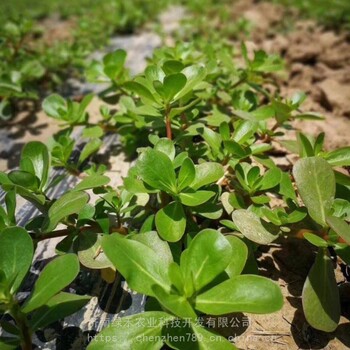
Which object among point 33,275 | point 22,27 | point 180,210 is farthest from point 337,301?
point 22,27

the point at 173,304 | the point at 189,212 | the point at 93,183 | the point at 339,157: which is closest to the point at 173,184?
the point at 189,212

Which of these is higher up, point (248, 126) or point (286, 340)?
point (248, 126)

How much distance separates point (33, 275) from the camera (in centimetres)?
112

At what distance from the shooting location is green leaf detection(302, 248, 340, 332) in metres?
0.88

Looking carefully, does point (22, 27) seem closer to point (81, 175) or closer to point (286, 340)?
point (81, 175)

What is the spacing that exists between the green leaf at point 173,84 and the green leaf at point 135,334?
0.73 metres

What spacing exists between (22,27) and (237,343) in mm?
2227

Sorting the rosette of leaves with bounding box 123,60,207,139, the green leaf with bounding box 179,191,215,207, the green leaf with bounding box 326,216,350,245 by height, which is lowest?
the green leaf with bounding box 326,216,350,245

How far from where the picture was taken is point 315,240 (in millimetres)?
941

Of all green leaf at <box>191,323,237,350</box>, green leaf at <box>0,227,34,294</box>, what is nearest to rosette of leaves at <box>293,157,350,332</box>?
green leaf at <box>191,323,237,350</box>

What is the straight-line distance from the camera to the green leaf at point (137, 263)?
86 centimetres

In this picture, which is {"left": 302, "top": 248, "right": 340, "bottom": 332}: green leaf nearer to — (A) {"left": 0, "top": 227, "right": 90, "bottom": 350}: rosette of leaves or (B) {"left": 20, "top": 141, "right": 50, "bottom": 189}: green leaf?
(A) {"left": 0, "top": 227, "right": 90, "bottom": 350}: rosette of leaves

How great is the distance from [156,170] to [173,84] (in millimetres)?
323

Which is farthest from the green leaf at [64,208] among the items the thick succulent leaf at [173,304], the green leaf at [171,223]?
the thick succulent leaf at [173,304]
